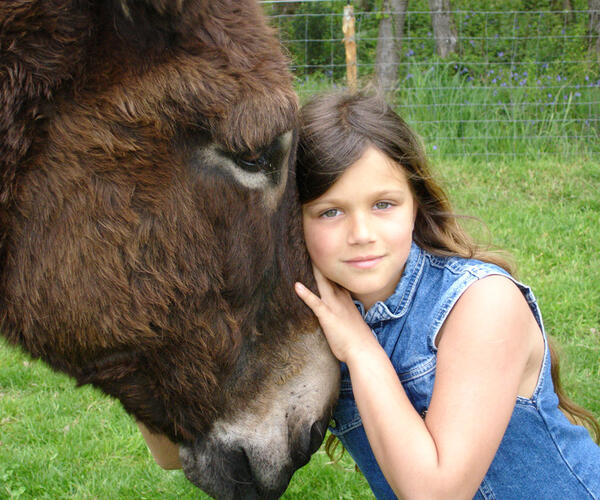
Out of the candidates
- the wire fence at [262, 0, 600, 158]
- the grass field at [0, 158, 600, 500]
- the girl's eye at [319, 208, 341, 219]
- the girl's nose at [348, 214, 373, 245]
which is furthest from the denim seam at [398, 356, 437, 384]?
the wire fence at [262, 0, 600, 158]

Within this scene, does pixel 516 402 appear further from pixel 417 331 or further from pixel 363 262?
pixel 363 262

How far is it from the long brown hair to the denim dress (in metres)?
0.12

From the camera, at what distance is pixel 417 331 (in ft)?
6.97

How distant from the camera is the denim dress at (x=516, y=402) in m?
2.05

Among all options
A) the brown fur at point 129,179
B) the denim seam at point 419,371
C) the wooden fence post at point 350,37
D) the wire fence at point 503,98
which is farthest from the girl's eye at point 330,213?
the wooden fence post at point 350,37

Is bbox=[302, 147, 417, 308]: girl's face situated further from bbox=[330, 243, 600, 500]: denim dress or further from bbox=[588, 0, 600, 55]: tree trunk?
bbox=[588, 0, 600, 55]: tree trunk

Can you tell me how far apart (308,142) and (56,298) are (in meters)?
0.88

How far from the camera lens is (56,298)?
174 cm

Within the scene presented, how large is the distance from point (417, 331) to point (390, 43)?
695cm

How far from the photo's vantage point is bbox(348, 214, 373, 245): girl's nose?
6.41ft

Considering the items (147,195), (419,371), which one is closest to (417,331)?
(419,371)

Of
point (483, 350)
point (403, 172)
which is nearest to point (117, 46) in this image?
point (403, 172)

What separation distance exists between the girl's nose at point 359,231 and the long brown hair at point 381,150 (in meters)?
0.13

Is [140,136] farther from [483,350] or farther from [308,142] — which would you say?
[483,350]
